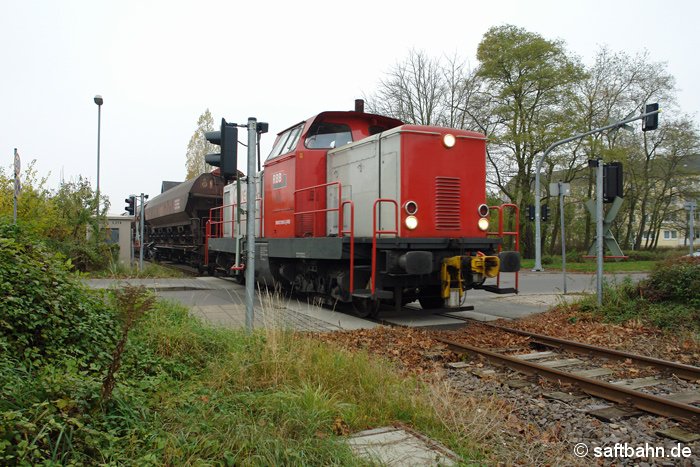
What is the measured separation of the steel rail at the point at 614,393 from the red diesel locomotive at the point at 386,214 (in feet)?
7.24

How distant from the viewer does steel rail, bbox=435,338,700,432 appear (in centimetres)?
388

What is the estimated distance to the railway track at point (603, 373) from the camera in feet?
13.2

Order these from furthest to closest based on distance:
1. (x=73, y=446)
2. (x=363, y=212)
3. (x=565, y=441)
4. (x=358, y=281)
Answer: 1. (x=363, y=212)
2. (x=358, y=281)
3. (x=565, y=441)
4. (x=73, y=446)

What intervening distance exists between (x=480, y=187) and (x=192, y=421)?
6.52 meters

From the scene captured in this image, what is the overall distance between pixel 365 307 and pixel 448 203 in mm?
2212

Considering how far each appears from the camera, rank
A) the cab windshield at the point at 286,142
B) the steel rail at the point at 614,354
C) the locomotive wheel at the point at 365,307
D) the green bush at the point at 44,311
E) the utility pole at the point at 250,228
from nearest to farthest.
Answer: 1. the green bush at the point at 44,311
2. the steel rail at the point at 614,354
3. the utility pole at the point at 250,228
4. the locomotive wheel at the point at 365,307
5. the cab windshield at the point at 286,142

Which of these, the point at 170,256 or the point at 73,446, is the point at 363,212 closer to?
the point at 73,446

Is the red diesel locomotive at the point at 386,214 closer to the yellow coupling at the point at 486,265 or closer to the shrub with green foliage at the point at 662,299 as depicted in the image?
the yellow coupling at the point at 486,265

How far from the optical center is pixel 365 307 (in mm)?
8648

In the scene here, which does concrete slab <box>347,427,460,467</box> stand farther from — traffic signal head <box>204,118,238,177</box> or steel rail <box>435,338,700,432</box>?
traffic signal head <box>204,118,238,177</box>

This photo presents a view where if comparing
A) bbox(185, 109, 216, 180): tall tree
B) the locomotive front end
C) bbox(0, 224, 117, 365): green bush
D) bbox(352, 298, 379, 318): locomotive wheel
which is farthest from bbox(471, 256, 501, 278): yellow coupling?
bbox(185, 109, 216, 180): tall tree

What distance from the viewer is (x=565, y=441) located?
3.46m

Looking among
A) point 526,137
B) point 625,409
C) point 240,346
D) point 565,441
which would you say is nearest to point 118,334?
point 240,346

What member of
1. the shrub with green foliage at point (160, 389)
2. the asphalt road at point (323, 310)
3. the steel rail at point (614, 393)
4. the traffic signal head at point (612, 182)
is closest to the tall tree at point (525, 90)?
the asphalt road at point (323, 310)
